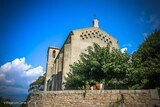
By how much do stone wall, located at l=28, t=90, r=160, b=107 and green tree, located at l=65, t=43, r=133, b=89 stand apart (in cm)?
374

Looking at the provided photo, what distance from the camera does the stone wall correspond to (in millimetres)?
10648

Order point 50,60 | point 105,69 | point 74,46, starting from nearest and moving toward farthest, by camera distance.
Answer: point 105,69
point 74,46
point 50,60

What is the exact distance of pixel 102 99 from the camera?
11578mm

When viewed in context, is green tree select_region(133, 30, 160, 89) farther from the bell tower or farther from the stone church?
the bell tower

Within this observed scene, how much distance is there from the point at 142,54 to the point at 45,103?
424 inches

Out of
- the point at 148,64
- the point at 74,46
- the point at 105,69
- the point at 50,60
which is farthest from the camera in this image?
the point at 50,60

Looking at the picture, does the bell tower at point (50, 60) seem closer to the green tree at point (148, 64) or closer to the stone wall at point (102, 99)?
the stone wall at point (102, 99)

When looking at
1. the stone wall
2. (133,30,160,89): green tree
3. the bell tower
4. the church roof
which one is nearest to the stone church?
the church roof

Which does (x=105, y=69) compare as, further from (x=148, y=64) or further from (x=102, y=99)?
(x=102, y=99)

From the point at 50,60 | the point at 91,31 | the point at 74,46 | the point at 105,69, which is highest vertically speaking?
the point at 91,31

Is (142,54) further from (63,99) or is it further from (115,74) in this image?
(63,99)

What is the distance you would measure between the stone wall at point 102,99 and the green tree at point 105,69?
3.74 metres

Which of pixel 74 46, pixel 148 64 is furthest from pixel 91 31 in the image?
pixel 148 64

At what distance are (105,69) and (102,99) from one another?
14.3ft
